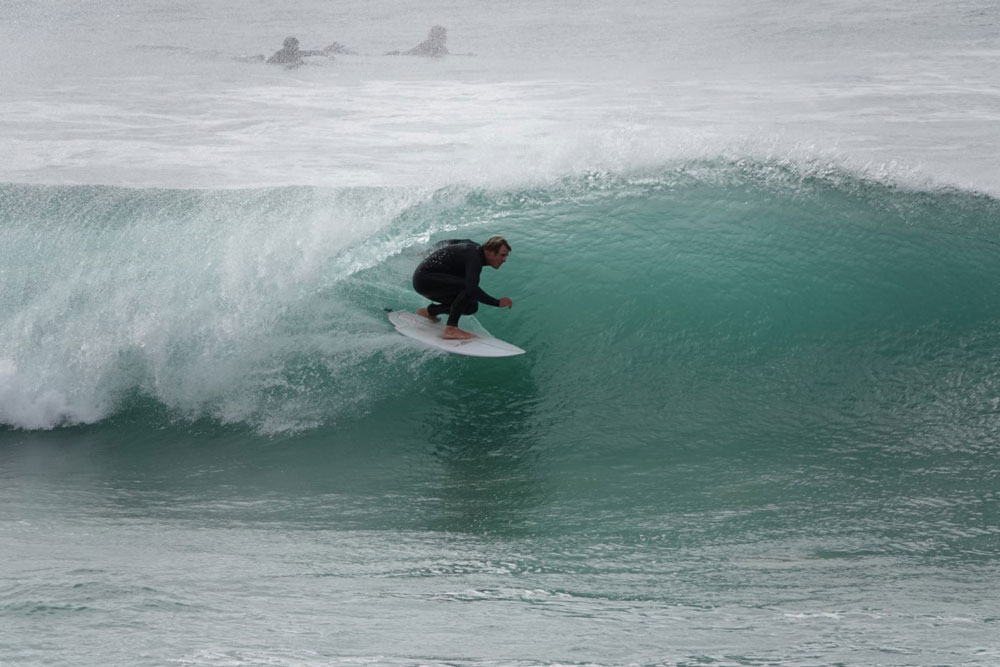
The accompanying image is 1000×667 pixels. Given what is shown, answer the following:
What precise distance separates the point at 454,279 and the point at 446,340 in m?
0.43

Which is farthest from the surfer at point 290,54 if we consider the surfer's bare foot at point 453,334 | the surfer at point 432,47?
the surfer's bare foot at point 453,334

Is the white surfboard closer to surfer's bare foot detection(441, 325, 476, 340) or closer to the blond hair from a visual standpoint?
surfer's bare foot detection(441, 325, 476, 340)

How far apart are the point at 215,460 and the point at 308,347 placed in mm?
1214

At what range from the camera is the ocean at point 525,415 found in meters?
3.30

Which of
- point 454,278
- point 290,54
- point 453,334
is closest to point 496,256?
point 454,278

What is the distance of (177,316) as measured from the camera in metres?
7.00

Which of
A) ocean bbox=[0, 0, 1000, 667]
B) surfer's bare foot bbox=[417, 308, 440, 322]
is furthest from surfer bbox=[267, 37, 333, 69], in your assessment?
surfer's bare foot bbox=[417, 308, 440, 322]

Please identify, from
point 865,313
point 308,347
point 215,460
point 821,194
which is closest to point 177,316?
point 308,347

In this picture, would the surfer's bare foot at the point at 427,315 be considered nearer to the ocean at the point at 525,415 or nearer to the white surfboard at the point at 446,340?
the white surfboard at the point at 446,340

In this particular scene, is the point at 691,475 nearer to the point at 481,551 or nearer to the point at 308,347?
the point at 481,551

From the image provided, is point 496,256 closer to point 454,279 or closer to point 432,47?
point 454,279

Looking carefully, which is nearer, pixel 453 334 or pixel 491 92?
pixel 453 334

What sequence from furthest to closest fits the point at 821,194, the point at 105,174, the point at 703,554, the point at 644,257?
1. the point at 105,174
2. the point at 821,194
3. the point at 644,257
4. the point at 703,554

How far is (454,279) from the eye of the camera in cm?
630
